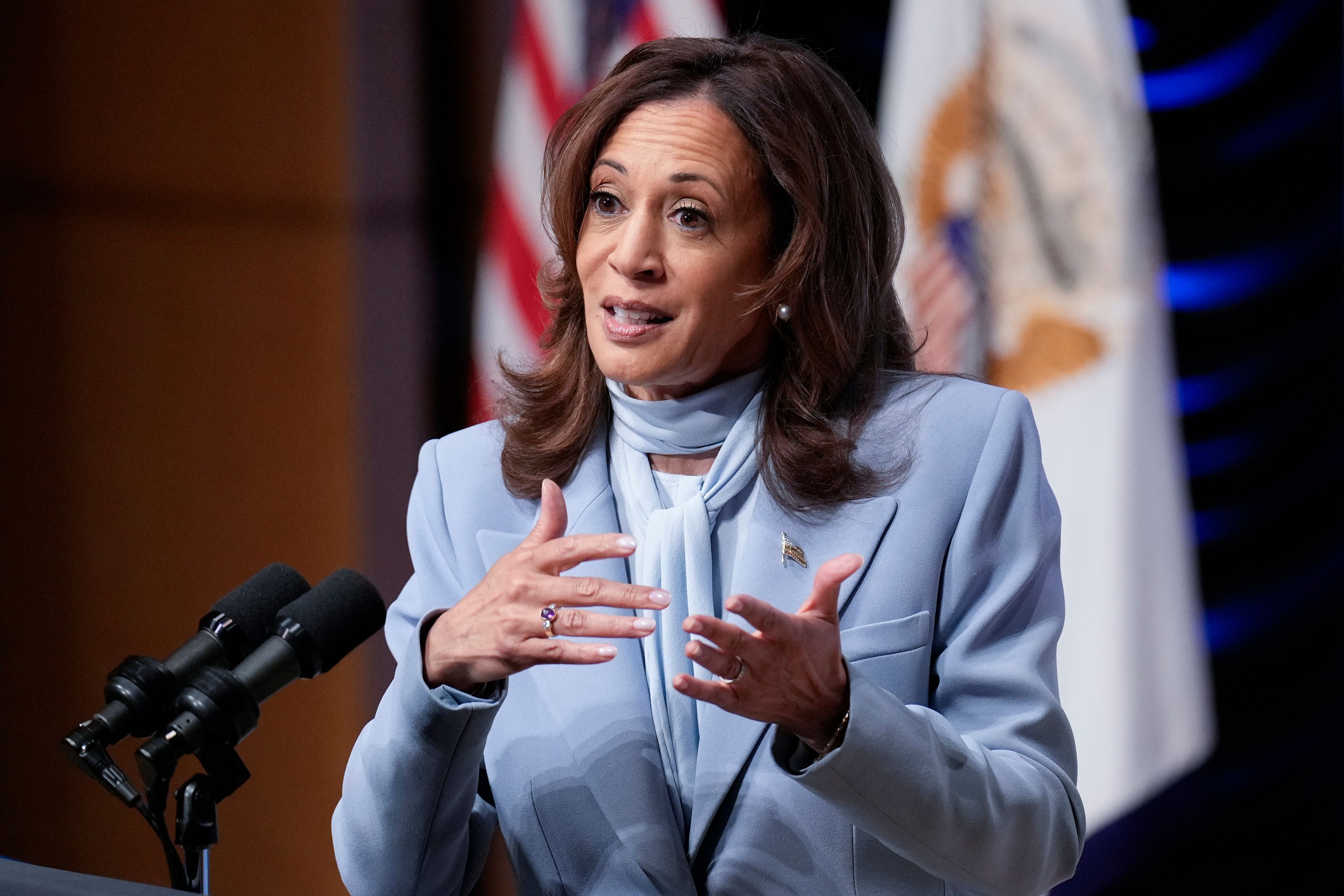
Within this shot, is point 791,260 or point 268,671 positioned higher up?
point 791,260

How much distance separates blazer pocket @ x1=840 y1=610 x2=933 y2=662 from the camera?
1.35 meters

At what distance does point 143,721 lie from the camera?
3.91ft

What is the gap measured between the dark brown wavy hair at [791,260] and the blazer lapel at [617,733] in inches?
4.0

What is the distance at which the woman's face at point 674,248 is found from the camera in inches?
57.1

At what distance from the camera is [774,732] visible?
1.21 metres

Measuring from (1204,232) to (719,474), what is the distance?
1.47 m

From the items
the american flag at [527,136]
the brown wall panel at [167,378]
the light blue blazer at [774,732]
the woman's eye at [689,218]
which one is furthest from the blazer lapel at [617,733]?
the brown wall panel at [167,378]

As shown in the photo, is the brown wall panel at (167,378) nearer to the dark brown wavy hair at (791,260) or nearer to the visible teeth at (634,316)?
the dark brown wavy hair at (791,260)

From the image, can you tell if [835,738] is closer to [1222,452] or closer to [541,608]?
[541,608]

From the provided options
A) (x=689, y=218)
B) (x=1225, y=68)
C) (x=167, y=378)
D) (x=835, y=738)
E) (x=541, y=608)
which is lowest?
(x=167, y=378)

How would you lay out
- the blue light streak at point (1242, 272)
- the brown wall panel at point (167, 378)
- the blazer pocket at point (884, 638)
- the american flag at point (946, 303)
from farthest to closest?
the brown wall panel at point (167, 378) → the american flag at point (946, 303) → the blue light streak at point (1242, 272) → the blazer pocket at point (884, 638)

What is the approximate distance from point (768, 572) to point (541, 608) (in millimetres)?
333

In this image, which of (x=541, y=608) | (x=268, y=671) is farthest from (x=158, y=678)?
(x=541, y=608)

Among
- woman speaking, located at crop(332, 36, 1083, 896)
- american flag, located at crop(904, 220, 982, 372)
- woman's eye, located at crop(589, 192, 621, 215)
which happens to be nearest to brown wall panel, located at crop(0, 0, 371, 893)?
american flag, located at crop(904, 220, 982, 372)
